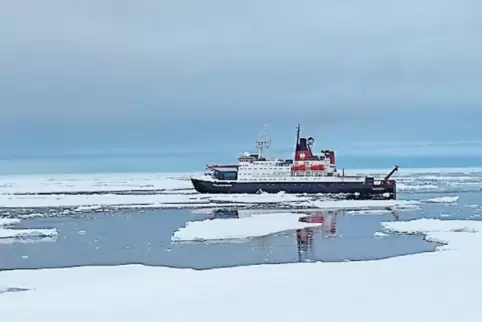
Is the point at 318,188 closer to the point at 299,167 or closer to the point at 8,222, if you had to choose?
the point at 299,167

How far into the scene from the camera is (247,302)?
7.12m

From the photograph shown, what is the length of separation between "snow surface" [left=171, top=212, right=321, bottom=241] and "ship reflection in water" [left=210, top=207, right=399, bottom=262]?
0.65 meters

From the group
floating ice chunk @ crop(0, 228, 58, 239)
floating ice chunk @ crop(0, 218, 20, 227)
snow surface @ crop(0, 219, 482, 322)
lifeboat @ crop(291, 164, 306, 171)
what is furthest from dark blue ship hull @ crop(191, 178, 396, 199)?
snow surface @ crop(0, 219, 482, 322)

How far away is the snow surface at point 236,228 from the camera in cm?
1631

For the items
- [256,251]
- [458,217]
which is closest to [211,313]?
[256,251]

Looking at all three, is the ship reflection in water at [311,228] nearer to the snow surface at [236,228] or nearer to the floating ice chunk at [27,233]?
the snow surface at [236,228]

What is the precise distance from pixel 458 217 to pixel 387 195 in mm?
13375

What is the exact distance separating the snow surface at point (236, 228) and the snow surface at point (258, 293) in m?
5.66

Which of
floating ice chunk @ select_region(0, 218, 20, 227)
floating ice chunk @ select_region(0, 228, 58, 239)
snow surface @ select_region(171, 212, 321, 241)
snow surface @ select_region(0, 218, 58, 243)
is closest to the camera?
snow surface @ select_region(171, 212, 321, 241)

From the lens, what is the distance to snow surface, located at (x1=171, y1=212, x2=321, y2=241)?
642 inches

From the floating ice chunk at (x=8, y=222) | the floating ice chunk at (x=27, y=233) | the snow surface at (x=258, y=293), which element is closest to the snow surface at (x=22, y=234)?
the floating ice chunk at (x=27, y=233)

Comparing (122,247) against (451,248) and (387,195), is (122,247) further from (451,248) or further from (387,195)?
(387,195)

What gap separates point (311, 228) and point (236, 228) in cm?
239

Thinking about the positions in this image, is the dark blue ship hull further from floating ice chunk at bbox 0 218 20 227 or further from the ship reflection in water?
floating ice chunk at bbox 0 218 20 227
